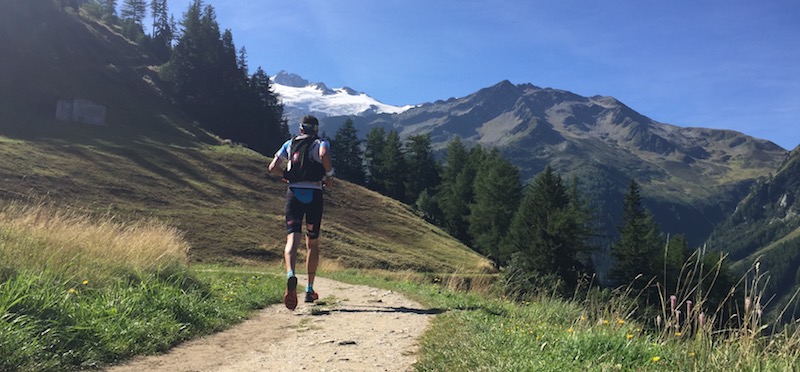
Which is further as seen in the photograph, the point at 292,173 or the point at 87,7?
the point at 87,7

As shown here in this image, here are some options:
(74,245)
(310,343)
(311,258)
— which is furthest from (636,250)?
(74,245)

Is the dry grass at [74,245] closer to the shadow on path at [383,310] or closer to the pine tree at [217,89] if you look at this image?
the shadow on path at [383,310]

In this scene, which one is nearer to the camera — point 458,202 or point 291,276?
point 291,276

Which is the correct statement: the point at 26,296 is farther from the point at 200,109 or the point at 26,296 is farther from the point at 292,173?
the point at 200,109

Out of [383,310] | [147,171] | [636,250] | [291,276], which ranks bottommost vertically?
[636,250]

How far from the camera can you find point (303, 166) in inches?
324

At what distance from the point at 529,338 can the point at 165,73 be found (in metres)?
99.6

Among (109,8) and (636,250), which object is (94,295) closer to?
(636,250)

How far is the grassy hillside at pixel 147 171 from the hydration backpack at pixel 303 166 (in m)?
15.9

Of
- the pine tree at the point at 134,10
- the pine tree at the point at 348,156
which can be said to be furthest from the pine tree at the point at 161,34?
the pine tree at the point at 348,156

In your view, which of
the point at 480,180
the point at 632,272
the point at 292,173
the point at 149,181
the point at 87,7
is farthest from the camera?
the point at 87,7

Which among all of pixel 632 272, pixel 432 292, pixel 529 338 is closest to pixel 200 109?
pixel 632 272

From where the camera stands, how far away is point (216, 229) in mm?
36781

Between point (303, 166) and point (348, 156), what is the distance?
9045cm
